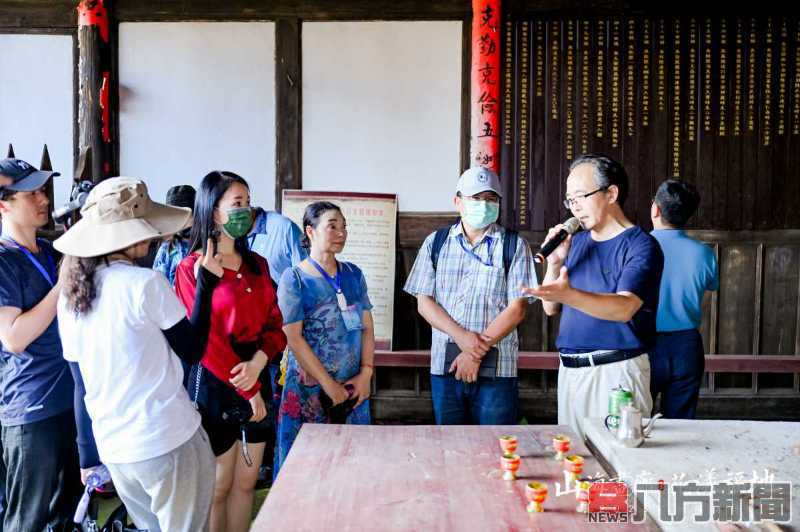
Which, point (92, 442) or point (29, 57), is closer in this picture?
point (92, 442)

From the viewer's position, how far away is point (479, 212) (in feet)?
10.5

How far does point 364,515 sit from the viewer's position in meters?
1.71

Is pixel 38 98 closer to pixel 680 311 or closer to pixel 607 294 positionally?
pixel 607 294

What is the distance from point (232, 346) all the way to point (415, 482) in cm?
101

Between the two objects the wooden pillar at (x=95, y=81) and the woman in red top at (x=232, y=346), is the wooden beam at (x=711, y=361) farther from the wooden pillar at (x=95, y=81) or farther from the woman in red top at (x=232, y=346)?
the wooden pillar at (x=95, y=81)

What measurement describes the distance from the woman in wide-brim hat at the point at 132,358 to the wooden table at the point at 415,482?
35 cm

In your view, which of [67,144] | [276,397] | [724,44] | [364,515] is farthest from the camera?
[67,144]

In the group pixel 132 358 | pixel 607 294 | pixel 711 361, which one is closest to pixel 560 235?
pixel 607 294

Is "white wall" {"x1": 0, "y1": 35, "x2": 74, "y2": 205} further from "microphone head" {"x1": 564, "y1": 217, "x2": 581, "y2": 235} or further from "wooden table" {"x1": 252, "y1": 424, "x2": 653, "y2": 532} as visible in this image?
"microphone head" {"x1": 564, "y1": 217, "x2": 581, "y2": 235}

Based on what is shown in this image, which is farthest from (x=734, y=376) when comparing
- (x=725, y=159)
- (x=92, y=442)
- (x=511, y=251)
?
(x=92, y=442)

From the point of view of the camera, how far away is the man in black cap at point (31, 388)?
251 cm

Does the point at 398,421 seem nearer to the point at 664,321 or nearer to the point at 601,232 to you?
the point at 664,321

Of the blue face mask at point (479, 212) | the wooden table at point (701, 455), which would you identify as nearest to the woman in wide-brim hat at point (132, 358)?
the wooden table at point (701, 455)

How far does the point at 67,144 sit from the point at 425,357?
319 cm
